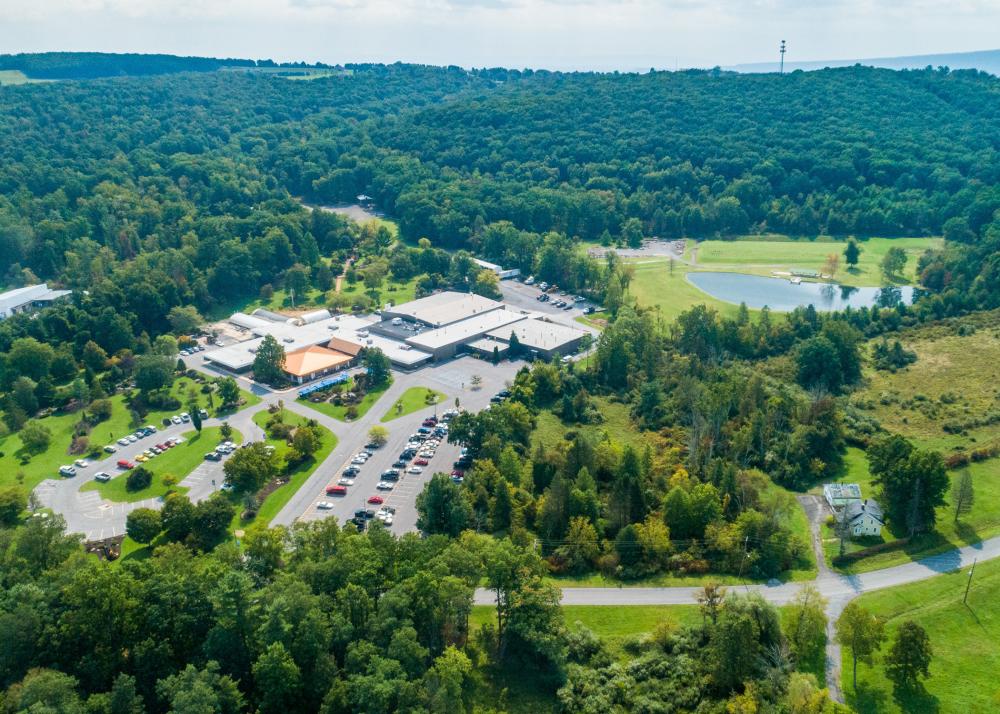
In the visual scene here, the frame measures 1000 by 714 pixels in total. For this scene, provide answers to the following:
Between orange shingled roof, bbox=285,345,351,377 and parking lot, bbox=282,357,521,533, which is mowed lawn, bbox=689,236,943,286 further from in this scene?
orange shingled roof, bbox=285,345,351,377

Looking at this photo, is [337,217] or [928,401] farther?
[337,217]

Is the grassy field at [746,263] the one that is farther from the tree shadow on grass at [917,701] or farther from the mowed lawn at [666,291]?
the tree shadow on grass at [917,701]

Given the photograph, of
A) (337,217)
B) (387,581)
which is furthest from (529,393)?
(337,217)

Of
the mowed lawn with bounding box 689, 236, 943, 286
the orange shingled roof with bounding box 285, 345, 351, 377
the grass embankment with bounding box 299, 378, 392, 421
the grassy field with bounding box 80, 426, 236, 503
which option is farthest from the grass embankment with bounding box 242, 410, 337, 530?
the mowed lawn with bounding box 689, 236, 943, 286

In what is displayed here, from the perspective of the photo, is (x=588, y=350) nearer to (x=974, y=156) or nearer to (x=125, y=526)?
(x=125, y=526)

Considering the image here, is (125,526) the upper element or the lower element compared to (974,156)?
lower

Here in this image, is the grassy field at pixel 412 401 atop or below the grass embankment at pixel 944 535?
below

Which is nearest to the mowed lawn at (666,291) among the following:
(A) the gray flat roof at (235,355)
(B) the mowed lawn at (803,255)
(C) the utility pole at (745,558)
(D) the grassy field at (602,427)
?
(B) the mowed lawn at (803,255)
